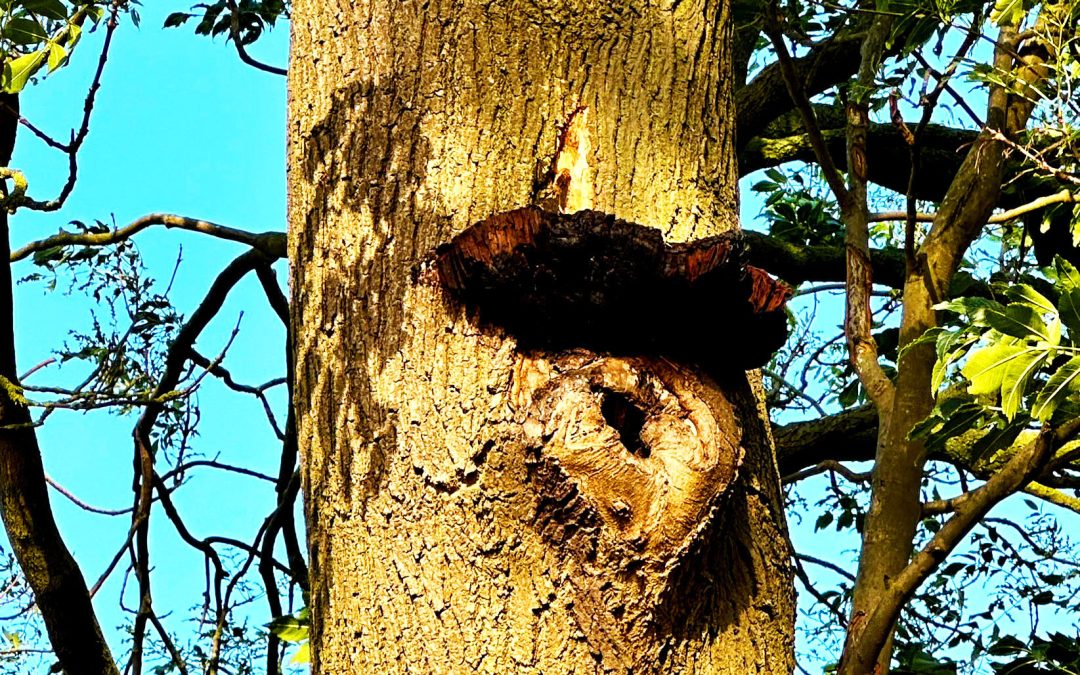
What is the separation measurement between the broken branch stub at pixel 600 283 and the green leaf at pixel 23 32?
0.95 meters

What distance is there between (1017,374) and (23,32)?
67.3 inches

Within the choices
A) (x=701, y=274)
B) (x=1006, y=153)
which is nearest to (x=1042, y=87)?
(x=1006, y=153)

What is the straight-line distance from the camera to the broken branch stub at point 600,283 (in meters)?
1.33

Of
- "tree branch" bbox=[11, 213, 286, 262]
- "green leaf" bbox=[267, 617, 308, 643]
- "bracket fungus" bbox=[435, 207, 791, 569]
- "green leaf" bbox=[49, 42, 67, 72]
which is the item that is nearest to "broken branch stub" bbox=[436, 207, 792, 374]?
"bracket fungus" bbox=[435, 207, 791, 569]

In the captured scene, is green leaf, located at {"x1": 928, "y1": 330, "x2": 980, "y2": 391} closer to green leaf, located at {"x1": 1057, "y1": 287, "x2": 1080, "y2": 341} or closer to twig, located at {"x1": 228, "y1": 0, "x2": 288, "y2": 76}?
green leaf, located at {"x1": 1057, "y1": 287, "x2": 1080, "y2": 341}

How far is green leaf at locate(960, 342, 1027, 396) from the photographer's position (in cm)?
168

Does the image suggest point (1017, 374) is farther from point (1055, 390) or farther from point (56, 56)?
point (56, 56)

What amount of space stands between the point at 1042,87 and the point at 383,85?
1.89 meters

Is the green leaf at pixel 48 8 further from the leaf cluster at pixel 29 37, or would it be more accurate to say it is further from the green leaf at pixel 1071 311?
the green leaf at pixel 1071 311

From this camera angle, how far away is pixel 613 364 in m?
1.36

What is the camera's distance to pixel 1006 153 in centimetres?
232

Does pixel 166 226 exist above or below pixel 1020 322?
above

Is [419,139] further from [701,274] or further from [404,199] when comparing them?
[701,274]

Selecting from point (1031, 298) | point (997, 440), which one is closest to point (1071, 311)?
point (1031, 298)
